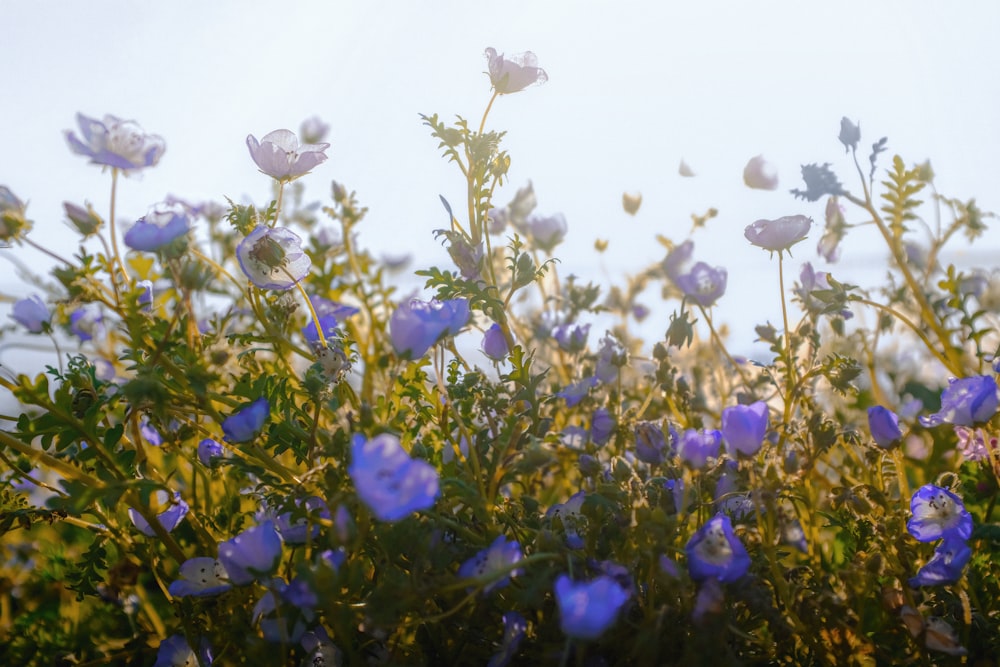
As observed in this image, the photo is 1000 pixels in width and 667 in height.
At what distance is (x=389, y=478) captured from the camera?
0.75 meters

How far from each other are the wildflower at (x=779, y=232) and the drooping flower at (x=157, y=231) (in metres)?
0.77

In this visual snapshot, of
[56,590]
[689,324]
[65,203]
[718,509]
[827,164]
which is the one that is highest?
[827,164]

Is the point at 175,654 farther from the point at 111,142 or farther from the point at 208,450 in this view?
the point at 111,142

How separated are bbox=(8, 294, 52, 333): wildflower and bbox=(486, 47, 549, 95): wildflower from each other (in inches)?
31.2

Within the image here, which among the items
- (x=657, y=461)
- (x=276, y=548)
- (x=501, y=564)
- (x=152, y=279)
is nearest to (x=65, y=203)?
(x=152, y=279)

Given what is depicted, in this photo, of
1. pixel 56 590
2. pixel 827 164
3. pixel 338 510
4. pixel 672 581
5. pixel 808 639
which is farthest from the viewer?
pixel 56 590

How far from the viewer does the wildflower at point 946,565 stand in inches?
36.9

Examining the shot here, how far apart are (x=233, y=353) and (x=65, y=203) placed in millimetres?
295

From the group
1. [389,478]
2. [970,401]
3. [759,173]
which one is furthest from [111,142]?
[970,401]

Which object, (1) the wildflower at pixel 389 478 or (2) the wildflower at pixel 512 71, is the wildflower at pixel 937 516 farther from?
(2) the wildflower at pixel 512 71

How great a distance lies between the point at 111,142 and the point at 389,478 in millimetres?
654

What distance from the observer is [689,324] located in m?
1.29

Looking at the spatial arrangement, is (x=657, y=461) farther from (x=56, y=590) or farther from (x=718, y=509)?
(x=56, y=590)

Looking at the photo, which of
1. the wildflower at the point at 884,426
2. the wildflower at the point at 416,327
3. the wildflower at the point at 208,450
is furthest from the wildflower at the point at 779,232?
the wildflower at the point at 208,450
